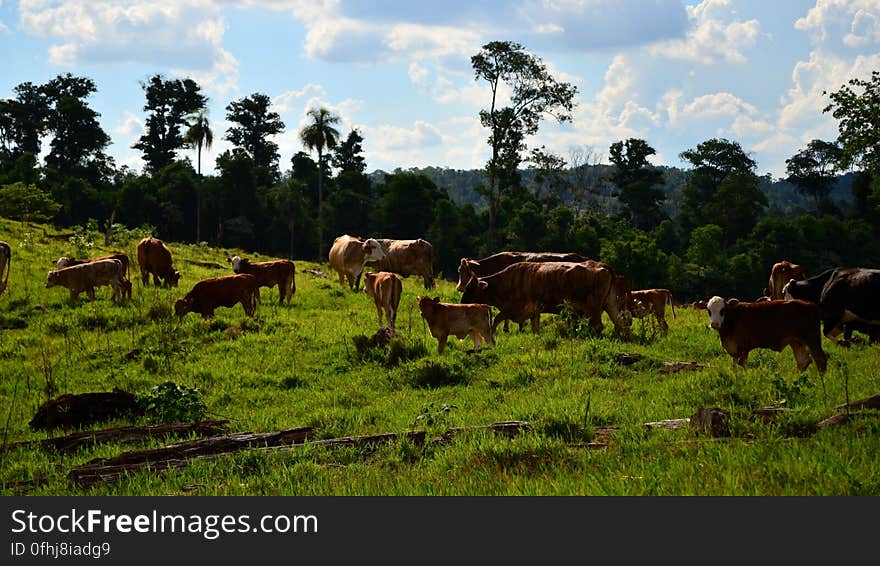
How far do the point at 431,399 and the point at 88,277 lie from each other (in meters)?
12.9

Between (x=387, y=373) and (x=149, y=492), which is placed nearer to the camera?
(x=149, y=492)

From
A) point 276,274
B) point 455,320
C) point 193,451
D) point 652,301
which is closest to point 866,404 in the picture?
point 193,451

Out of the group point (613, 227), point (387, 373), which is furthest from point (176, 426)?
point (613, 227)

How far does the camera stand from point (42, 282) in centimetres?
2166

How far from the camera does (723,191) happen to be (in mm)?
71188

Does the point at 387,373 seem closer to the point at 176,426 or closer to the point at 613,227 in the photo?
the point at 176,426

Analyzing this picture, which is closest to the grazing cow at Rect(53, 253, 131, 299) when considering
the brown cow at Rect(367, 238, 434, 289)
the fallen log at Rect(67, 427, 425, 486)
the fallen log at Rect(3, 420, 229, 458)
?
the brown cow at Rect(367, 238, 434, 289)

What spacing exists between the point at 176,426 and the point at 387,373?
13.5 ft

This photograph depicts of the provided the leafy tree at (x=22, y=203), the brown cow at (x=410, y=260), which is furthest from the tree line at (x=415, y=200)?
the brown cow at (x=410, y=260)

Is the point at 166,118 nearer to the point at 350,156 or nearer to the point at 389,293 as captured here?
the point at 350,156

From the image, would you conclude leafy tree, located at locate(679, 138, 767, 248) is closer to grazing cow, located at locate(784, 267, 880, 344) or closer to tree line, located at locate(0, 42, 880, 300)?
tree line, located at locate(0, 42, 880, 300)

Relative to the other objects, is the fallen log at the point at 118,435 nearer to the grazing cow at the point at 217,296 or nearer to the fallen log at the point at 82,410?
the fallen log at the point at 82,410

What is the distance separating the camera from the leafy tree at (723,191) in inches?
2808

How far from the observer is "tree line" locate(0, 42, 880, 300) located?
54719 mm
